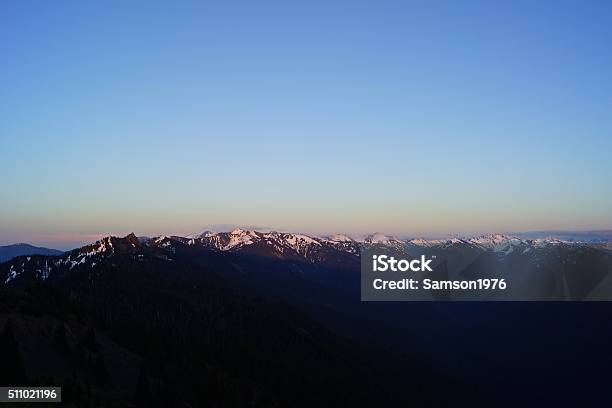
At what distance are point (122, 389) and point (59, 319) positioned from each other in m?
38.0

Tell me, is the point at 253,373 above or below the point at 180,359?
below

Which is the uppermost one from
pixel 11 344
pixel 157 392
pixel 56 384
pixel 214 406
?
pixel 11 344

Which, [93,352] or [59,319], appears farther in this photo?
[59,319]

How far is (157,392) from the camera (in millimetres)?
118375

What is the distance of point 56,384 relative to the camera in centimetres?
9812

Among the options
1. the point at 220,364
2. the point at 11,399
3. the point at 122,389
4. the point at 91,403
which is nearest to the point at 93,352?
the point at 122,389

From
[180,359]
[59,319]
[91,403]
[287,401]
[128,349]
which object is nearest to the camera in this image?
[91,403]

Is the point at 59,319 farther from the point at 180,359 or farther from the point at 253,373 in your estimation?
the point at 253,373

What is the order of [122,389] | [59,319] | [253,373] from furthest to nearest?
[253,373]
[59,319]
[122,389]

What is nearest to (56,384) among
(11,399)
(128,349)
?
(11,399)

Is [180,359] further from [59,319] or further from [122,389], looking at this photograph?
[122,389]

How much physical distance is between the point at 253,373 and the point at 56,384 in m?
104

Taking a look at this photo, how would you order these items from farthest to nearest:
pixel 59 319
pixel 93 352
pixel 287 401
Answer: pixel 287 401 → pixel 59 319 → pixel 93 352

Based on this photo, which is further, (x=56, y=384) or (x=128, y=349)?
(x=128, y=349)
